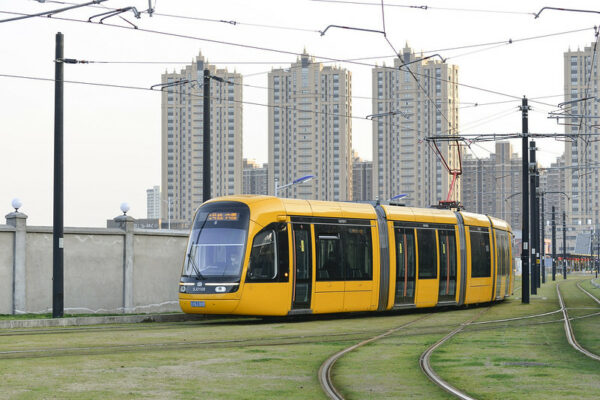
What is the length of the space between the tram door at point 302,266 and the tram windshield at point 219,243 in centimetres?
136

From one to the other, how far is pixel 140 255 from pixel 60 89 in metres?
5.78

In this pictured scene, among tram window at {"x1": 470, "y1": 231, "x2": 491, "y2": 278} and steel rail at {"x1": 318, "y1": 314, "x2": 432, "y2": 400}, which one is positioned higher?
tram window at {"x1": 470, "y1": 231, "x2": 491, "y2": 278}

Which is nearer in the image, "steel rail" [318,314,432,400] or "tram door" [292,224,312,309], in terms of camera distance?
"steel rail" [318,314,432,400]

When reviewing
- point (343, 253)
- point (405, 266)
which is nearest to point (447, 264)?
point (405, 266)

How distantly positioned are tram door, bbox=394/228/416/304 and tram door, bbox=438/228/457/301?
158 cm

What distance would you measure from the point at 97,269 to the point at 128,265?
93 cm

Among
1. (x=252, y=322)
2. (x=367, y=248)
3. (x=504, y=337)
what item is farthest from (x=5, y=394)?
(x=367, y=248)

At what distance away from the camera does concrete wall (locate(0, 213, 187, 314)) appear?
22.3 metres

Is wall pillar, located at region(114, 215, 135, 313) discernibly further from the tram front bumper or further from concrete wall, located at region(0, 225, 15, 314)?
the tram front bumper

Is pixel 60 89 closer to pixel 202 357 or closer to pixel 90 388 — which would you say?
pixel 202 357

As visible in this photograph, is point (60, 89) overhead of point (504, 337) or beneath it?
overhead

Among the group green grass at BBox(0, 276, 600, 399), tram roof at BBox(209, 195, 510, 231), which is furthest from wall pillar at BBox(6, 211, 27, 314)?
tram roof at BBox(209, 195, 510, 231)

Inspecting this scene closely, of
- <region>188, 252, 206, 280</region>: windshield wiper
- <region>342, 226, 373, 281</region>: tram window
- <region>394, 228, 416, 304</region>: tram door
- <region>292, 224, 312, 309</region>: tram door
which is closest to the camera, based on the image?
<region>188, 252, 206, 280</region>: windshield wiper

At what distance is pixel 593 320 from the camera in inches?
893
